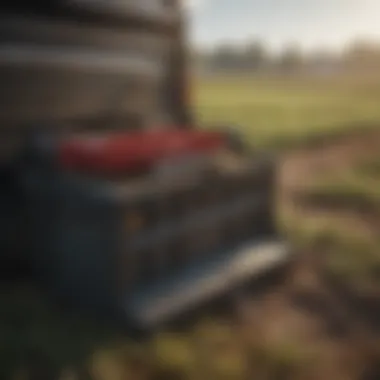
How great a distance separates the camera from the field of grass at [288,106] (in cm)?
877

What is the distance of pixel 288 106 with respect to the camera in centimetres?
1143

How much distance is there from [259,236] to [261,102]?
30.6 ft

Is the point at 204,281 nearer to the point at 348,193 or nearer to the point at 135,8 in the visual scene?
the point at 135,8

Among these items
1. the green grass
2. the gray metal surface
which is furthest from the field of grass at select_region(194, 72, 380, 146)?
the gray metal surface

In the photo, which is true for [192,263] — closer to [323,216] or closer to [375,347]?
[375,347]

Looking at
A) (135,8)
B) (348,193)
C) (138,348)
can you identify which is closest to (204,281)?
(138,348)

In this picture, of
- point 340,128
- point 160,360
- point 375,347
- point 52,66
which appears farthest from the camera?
point 340,128

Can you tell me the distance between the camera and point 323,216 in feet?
15.4

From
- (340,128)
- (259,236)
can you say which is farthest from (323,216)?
(340,128)

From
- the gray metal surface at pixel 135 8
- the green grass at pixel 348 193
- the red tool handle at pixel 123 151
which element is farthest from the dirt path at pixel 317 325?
the gray metal surface at pixel 135 8

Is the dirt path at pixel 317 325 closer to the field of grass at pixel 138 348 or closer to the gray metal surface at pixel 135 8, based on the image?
the field of grass at pixel 138 348

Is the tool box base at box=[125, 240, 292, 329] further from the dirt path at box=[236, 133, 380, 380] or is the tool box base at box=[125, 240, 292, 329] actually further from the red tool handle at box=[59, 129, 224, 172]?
the red tool handle at box=[59, 129, 224, 172]

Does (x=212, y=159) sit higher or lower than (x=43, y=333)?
higher

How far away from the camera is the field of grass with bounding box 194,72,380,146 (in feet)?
28.8
